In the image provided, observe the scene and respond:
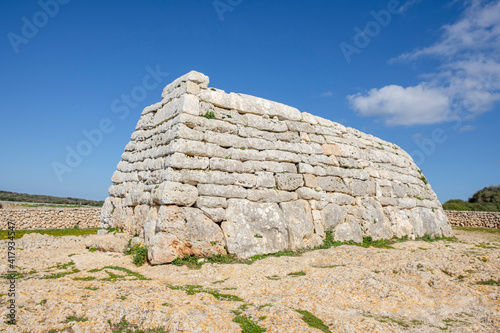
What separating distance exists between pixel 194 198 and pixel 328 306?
4.42 metres

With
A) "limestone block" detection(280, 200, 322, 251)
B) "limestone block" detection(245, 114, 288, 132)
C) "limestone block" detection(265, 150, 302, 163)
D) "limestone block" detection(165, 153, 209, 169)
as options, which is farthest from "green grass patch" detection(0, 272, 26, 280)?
"limestone block" detection(245, 114, 288, 132)

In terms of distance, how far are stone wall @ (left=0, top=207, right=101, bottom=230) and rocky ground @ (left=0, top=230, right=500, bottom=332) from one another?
1300 cm

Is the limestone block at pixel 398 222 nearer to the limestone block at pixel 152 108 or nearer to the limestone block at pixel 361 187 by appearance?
the limestone block at pixel 361 187

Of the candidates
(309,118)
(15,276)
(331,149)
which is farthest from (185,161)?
(331,149)

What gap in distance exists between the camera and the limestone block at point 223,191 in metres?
8.63

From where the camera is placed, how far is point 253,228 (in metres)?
8.98

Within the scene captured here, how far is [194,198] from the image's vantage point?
8.47 m

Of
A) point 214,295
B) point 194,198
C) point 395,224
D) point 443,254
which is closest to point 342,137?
point 395,224

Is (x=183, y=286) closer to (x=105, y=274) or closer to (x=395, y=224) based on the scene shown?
(x=105, y=274)

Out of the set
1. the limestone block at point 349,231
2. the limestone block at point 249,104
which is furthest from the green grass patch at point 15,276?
the limestone block at point 349,231

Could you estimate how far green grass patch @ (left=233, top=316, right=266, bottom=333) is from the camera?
4.18m

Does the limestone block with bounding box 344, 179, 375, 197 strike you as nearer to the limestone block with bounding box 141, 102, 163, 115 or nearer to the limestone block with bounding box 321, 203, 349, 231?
the limestone block with bounding box 321, 203, 349, 231

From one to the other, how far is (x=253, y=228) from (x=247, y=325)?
470 centimetres

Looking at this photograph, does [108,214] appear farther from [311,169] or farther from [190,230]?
[311,169]
